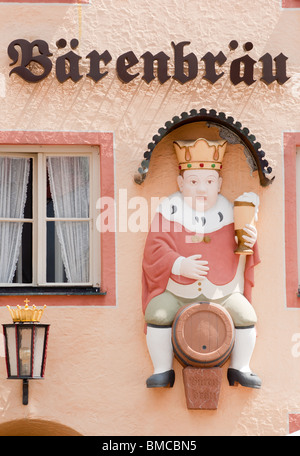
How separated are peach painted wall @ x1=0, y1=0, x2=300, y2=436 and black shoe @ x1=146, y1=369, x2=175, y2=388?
0.31 feet

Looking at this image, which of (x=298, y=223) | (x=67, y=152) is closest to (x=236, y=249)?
(x=298, y=223)

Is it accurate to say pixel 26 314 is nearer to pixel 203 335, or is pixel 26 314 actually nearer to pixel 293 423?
pixel 203 335

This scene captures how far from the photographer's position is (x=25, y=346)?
14305mm

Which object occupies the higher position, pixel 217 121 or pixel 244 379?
pixel 217 121

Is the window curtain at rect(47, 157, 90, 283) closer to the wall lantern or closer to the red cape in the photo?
the red cape

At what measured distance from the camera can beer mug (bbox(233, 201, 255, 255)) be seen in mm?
14758

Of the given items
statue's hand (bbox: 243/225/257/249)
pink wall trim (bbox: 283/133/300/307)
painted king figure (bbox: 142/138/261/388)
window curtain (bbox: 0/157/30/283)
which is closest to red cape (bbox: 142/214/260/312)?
painted king figure (bbox: 142/138/261/388)

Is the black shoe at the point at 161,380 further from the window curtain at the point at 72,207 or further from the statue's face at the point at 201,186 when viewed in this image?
the statue's face at the point at 201,186

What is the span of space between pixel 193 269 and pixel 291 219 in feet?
3.71

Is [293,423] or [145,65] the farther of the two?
[145,65]

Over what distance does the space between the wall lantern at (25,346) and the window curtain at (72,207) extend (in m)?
0.88

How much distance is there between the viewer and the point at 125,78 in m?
15.2

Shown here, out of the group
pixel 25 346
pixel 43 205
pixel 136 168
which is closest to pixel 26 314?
pixel 25 346
